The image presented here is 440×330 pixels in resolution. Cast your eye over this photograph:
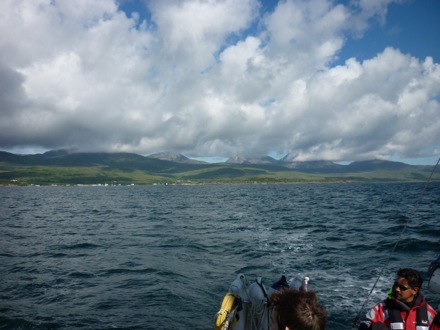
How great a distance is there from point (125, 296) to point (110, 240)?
1517cm

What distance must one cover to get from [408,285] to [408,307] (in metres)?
0.57

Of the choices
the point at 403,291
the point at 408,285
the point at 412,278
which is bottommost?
the point at 403,291

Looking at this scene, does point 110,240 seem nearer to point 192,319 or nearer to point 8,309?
point 8,309

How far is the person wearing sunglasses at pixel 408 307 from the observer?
7.04 metres

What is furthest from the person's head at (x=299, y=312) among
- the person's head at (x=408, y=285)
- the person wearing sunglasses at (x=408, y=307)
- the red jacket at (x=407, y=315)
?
the person's head at (x=408, y=285)

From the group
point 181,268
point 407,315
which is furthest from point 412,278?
point 181,268

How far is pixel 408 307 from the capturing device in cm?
716

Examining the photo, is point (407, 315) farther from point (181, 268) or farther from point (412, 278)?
point (181, 268)

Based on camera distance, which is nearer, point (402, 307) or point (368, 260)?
point (402, 307)

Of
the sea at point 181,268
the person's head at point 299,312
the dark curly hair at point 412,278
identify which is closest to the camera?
the person's head at point 299,312

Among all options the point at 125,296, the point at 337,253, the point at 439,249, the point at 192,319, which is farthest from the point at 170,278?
the point at 439,249

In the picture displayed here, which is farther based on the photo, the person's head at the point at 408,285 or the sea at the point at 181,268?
the sea at the point at 181,268

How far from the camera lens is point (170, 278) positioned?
17.5 meters

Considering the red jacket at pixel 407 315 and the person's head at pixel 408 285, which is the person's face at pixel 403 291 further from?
the red jacket at pixel 407 315
